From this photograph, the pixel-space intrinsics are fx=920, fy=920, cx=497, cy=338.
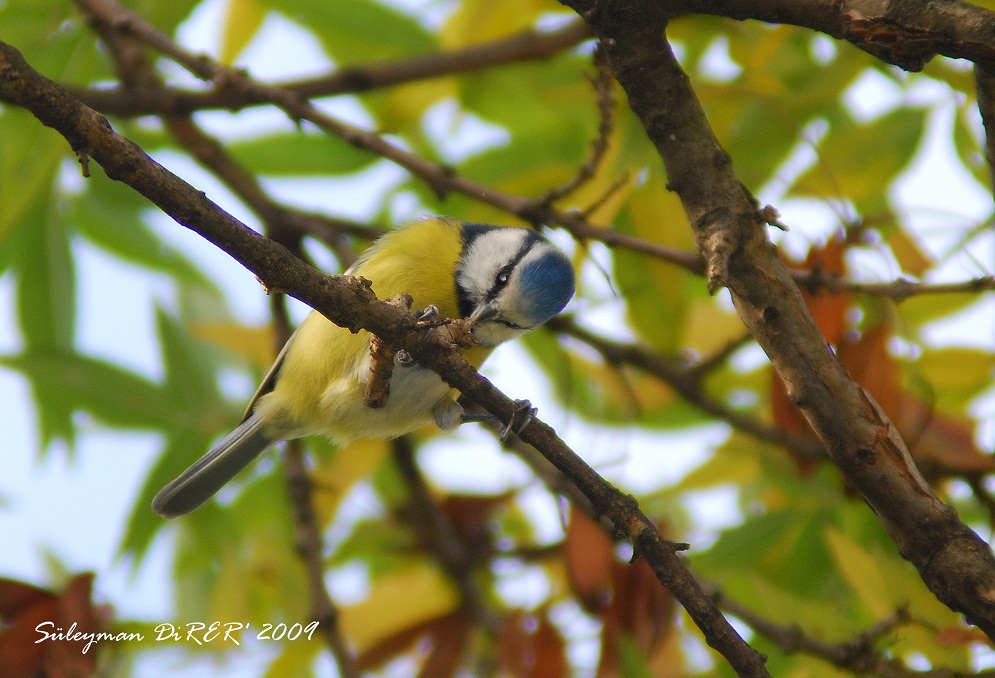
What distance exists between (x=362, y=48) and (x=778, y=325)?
Answer: 177 cm

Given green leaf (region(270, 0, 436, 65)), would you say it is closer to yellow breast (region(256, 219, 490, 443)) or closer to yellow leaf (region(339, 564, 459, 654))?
yellow breast (region(256, 219, 490, 443))

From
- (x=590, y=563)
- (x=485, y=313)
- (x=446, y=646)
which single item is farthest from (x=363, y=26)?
(x=446, y=646)

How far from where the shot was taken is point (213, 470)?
257 centimetres

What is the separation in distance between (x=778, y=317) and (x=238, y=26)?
2050 millimetres

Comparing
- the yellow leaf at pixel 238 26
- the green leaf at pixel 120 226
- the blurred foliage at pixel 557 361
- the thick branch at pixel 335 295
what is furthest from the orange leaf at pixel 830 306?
the green leaf at pixel 120 226

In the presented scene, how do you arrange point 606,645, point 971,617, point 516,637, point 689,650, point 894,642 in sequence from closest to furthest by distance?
point 971,617, point 894,642, point 606,645, point 516,637, point 689,650

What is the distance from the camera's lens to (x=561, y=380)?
268 centimetres

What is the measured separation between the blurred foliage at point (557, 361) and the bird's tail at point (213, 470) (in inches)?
4.7

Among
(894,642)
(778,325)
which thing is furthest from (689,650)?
(778,325)

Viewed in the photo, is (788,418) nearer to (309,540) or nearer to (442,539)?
(442,539)

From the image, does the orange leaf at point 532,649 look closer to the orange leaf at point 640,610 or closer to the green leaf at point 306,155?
the orange leaf at point 640,610

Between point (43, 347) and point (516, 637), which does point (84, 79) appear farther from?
point (516, 637)

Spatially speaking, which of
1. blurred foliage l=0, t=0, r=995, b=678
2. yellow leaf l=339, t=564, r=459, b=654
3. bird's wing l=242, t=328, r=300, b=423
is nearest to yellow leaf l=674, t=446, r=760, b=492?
blurred foliage l=0, t=0, r=995, b=678

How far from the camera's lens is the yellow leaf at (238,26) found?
2.82m
